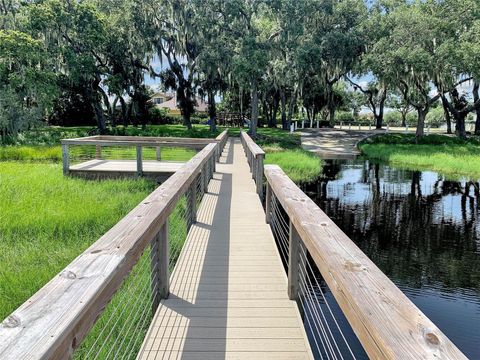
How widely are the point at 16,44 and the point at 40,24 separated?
3703 millimetres

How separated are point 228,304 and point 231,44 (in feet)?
78.0

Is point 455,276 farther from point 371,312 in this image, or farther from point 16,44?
point 16,44

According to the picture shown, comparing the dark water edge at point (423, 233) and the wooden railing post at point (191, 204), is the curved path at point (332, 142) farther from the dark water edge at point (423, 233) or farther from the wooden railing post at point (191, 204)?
the wooden railing post at point (191, 204)

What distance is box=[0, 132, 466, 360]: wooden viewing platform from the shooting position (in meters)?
1.25

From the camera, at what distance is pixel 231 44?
25.2m

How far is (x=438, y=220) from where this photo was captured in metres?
10.1

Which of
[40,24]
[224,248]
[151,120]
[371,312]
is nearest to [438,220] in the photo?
[224,248]

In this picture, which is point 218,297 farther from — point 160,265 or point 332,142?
point 332,142

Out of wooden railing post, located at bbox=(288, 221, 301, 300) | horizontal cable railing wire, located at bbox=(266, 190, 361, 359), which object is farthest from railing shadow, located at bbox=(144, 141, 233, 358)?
→ horizontal cable railing wire, located at bbox=(266, 190, 361, 359)

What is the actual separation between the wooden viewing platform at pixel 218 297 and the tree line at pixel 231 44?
688 inches

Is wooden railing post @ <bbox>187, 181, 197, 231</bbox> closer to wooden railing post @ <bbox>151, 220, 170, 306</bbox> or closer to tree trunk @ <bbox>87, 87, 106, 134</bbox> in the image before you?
wooden railing post @ <bbox>151, 220, 170, 306</bbox>

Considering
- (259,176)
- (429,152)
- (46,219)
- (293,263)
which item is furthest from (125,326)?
(429,152)

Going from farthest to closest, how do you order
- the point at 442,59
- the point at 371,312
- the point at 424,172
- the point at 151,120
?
the point at 151,120
the point at 442,59
the point at 424,172
the point at 371,312

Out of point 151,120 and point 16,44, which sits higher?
point 16,44
